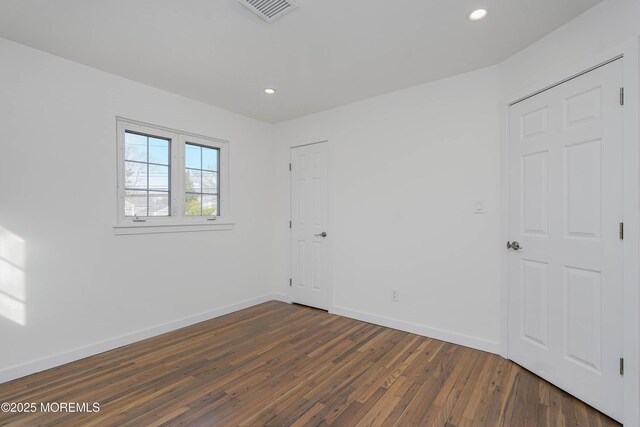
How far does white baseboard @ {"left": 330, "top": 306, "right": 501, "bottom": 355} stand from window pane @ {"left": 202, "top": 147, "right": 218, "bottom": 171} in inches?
96.6

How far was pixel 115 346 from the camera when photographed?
2.86 metres

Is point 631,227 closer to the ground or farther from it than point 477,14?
closer to the ground

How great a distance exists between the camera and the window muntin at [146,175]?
3.09 m

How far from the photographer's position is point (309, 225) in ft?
13.8

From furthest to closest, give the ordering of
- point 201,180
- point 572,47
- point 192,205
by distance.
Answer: point 201,180
point 192,205
point 572,47

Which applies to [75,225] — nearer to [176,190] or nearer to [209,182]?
[176,190]

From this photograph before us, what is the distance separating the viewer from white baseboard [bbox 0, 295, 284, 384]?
2.34 meters

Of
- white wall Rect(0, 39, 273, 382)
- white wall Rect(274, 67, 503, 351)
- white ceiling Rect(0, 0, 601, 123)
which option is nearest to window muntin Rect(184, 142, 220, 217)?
white wall Rect(0, 39, 273, 382)

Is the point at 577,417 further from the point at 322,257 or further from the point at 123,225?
the point at 123,225

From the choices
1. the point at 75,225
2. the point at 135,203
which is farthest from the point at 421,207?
the point at 75,225

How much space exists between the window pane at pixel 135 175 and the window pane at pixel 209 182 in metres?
0.71

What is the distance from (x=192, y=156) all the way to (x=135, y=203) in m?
0.89

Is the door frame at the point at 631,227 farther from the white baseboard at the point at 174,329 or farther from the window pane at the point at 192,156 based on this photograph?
the window pane at the point at 192,156

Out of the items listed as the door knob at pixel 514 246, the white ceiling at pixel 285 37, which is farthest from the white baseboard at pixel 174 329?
the white ceiling at pixel 285 37
